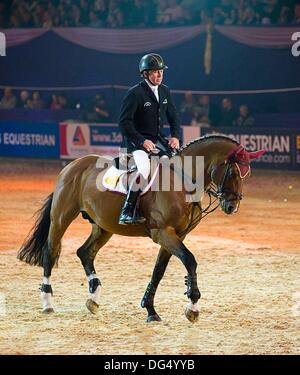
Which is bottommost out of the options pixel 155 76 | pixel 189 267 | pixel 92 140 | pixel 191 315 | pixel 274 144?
pixel 92 140

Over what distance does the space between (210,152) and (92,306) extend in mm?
2040

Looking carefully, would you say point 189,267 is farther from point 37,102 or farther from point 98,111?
point 37,102

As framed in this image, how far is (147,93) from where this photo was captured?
8953mm

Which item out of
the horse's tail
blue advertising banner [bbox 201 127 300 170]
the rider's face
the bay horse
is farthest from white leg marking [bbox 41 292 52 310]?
blue advertising banner [bbox 201 127 300 170]

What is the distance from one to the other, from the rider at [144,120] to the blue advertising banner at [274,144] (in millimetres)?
11061

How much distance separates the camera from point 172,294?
32.3ft

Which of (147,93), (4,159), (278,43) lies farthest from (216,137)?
(4,159)

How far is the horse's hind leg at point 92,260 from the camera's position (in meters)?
9.05

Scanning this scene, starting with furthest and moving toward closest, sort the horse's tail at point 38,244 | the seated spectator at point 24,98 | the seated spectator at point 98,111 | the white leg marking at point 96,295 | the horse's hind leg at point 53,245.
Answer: the seated spectator at point 24,98
the seated spectator at point 98,111
the horse's tail at point 38,244
the horse's hind leg at point 53,245
the white leg marking at point 96,295

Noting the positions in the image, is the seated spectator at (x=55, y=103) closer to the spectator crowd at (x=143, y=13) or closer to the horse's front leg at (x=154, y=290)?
the spectator crowd at (x=143, y=13)

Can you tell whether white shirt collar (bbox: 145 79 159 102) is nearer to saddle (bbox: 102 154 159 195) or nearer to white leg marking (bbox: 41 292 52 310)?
saddle (bbox: 102 154 159 195)

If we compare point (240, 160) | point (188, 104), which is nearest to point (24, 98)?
point (188, 104)

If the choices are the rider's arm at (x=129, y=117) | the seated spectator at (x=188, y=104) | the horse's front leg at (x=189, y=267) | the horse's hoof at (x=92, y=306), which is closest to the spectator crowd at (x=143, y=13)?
the seated spectator at (x=188, y=104)

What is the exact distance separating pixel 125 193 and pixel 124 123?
2.38 ft
